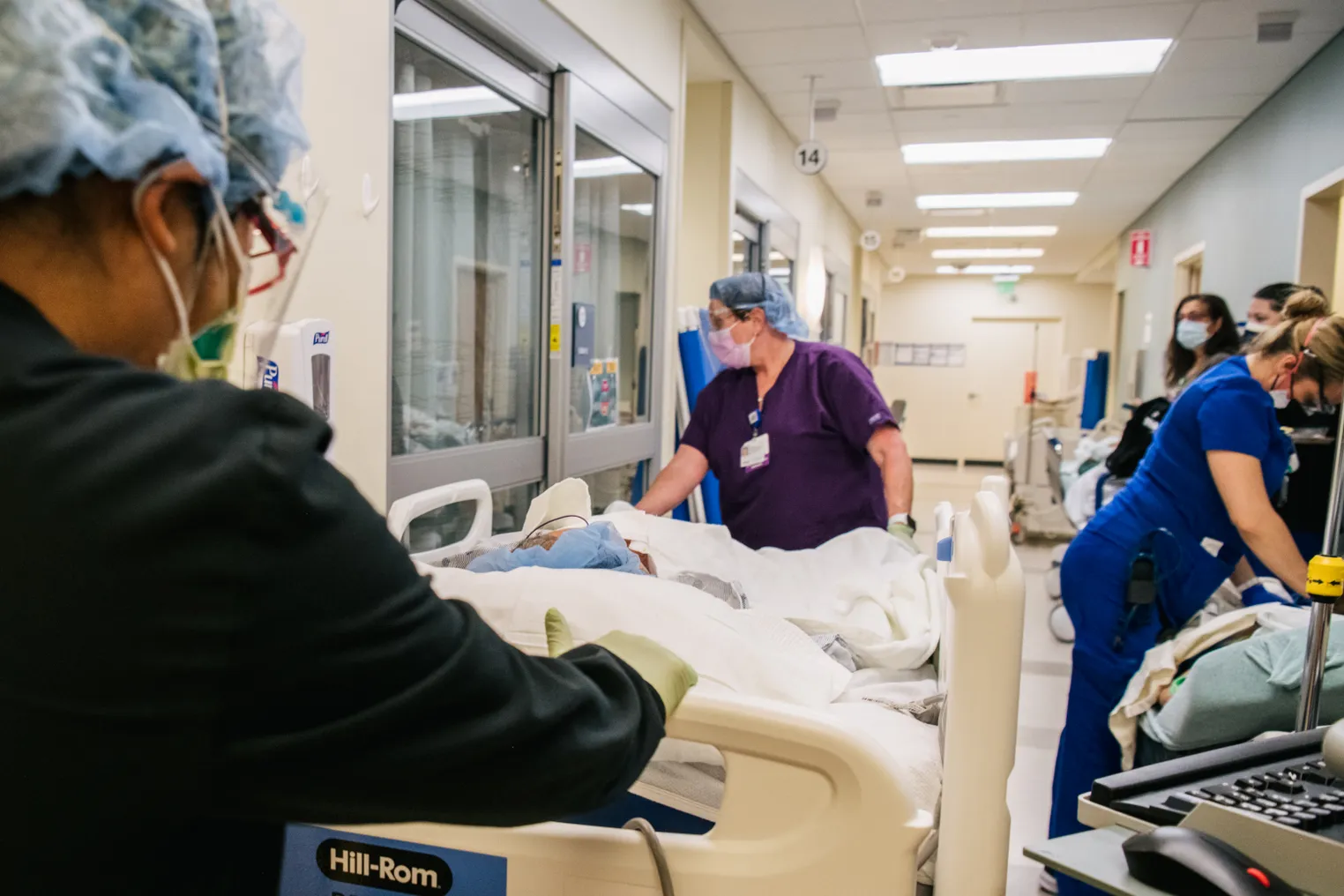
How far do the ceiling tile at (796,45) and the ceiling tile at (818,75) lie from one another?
0.24ft

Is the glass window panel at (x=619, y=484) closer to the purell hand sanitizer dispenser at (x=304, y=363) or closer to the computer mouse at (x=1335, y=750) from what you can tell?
the purell hand sanitizer dispenser at (x=304, y=363)

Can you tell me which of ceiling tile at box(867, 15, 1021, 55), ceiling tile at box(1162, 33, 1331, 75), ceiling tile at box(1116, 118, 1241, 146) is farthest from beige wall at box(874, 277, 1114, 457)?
ceiling tile at box(867, 15, 1021, 55)

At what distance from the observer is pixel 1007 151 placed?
6426mm

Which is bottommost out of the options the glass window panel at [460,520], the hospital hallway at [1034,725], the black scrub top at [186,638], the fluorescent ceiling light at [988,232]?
the hospital hallway at [1034,725]

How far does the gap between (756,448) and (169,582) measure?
2.22m

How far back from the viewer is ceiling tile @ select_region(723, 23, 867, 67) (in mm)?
4332

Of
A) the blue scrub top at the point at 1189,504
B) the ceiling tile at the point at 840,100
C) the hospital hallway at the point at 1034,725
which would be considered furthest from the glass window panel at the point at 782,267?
the blue scrub top at the point at 1189,504

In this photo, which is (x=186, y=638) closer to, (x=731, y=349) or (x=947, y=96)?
(x=731, y=349)

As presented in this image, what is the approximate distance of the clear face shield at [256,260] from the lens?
0.70 m

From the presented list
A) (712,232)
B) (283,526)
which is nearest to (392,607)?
(283,526)

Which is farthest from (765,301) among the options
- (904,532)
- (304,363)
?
(304,363)

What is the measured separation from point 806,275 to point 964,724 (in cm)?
631

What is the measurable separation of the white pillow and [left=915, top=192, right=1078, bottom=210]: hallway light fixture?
24.2 ft

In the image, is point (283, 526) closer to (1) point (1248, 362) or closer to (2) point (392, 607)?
(2) point (392, 607)
